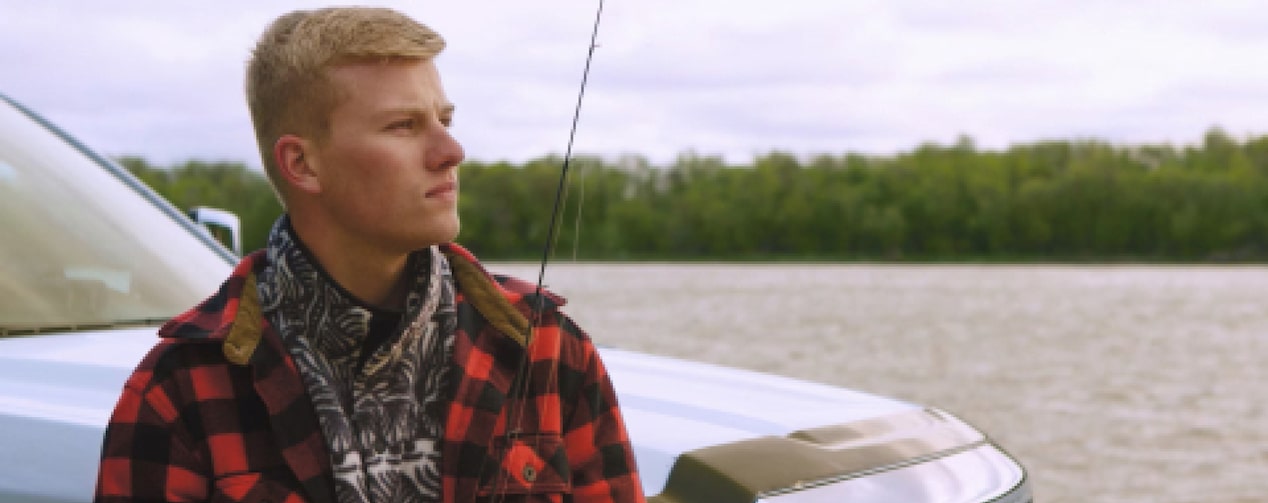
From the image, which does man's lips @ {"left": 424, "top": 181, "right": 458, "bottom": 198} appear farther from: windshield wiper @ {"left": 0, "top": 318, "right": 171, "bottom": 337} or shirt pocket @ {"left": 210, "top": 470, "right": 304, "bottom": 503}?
windshield wiper @ {"left": 0, "top": 318, "right": 171, "bottom": 337}

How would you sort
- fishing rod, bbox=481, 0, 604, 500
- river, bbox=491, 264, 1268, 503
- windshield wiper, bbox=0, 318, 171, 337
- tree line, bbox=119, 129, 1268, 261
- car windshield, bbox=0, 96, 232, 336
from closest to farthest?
fishing rod, bbox=481, 0, 604, 500 → windshield wiper, bbox=0, 318, 171, 337 → car windshield, bbox=0, 96, 232, 336 → river, bbox=491, 264, 1268, 503 → tree line, bbox=119, 129, 1268, 261

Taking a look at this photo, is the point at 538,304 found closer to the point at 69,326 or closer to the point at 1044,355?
the point at 69,326

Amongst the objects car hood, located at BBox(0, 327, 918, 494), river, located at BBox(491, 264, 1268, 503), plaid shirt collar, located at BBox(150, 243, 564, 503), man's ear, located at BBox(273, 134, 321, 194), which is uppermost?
man's ear, located at BBox(273, 134, 321, 194)

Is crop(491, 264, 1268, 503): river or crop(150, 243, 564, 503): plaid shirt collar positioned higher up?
crop(150, 243, 564, 503): plaid shirt collar

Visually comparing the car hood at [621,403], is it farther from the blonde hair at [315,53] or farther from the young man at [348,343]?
the blonde hair at [315,53]

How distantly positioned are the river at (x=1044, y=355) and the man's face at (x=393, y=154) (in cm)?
15

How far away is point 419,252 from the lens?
5.19 ft

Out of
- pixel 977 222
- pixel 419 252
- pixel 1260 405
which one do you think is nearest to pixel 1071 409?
pixel 1260 405

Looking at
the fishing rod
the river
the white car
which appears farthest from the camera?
the river

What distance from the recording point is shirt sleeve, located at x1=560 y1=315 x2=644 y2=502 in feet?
5.39

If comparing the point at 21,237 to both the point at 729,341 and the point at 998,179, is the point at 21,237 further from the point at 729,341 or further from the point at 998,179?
the point at 998,179

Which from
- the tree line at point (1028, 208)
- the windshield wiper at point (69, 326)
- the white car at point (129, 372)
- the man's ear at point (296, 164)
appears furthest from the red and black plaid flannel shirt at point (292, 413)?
the tree line at point (1028, 208)

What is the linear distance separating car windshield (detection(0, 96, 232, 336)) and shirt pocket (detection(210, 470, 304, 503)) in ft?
3.80

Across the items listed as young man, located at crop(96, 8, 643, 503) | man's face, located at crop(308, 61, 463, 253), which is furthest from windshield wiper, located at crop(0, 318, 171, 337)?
man's face, located at crop(308, 61, 463, 253)
